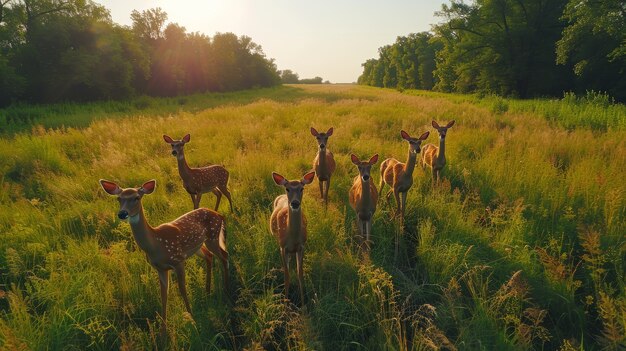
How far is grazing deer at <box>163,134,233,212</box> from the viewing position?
536cm

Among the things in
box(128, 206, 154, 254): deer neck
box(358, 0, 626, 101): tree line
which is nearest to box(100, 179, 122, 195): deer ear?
box(128, 206, 154, 254): deer neck

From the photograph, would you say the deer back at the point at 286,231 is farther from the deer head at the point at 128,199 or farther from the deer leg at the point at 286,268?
the deer head at the point at 128,199

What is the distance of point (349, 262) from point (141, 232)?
2239 millimetres

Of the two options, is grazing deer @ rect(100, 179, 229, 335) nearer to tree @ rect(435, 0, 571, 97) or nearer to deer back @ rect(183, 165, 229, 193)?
deer back @ rect(183, 165, 229, 193)

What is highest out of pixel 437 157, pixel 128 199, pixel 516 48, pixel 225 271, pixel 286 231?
pixel 516 48

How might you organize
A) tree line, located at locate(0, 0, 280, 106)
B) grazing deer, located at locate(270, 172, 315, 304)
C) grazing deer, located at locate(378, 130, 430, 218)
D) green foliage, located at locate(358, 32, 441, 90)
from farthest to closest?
green foliage, located at locate(358, 32, 441, 90), tree line, located at locate(0, 0, 280, 106), grazing deer, located at locate(378, 130, 430, 218), grazing deer, located at locate(270, 172, 315, 304)

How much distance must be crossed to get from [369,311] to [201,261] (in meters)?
2.32

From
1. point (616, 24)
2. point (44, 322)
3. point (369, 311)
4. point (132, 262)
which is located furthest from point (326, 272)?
point (616, 24)

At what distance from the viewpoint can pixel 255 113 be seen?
15.8 metres

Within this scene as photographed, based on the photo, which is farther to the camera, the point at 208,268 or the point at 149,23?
the point at 149,23

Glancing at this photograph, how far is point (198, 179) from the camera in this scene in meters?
5.43

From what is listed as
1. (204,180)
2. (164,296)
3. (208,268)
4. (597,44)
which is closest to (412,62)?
(597,44)

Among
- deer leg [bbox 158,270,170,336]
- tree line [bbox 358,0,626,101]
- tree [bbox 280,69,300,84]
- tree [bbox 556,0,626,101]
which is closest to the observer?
deer leg [bbox 158,270,170,336]

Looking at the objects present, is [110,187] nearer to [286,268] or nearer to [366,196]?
[286,268]
